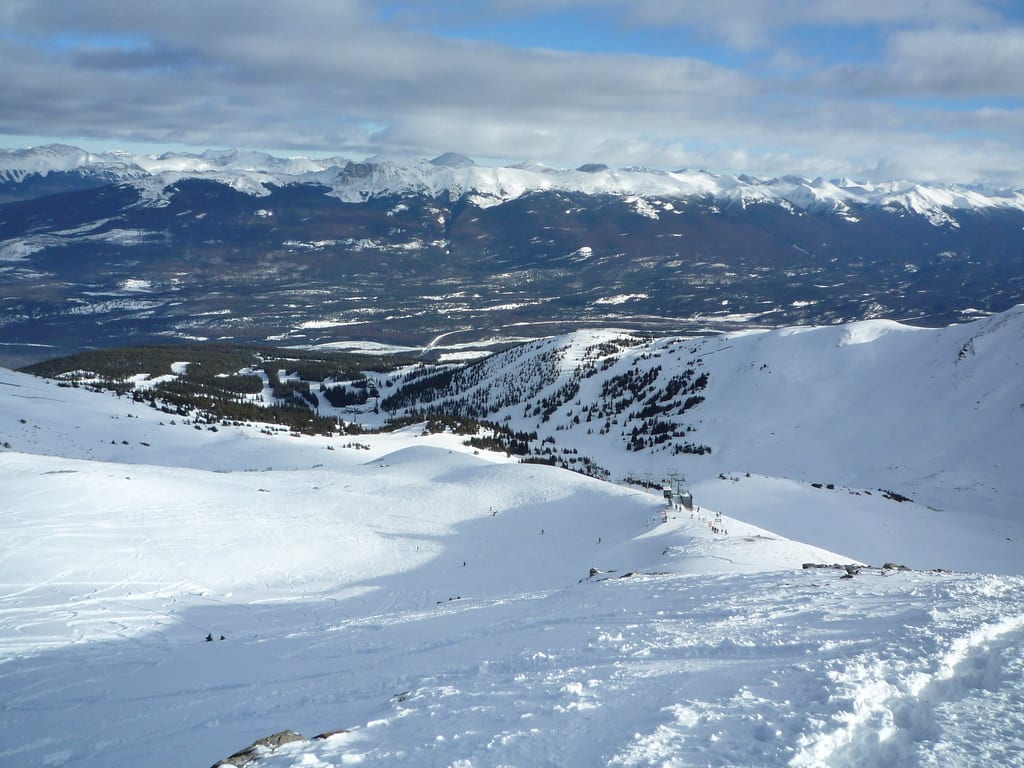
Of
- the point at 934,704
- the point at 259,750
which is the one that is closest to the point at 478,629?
the point at 259,750

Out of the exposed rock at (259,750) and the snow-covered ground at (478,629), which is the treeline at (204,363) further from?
the exposed rock at (259,750)

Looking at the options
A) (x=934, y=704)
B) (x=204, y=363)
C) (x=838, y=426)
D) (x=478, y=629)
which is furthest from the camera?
(x=204, y=363)

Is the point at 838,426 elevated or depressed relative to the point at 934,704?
depressed

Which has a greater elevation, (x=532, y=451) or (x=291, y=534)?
(x=291, y=534)

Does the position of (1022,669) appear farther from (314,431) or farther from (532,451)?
(314,431)

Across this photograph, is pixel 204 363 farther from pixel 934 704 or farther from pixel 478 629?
pixel 934 704

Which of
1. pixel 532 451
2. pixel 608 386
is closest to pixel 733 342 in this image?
pixel 608 386

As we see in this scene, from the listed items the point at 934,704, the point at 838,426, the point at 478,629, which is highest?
A: the point at 934,704

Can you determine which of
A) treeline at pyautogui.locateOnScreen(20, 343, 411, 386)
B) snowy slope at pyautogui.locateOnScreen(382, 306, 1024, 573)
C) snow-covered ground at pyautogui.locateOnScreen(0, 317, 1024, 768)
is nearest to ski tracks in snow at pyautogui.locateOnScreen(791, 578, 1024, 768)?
snow-covered ground at pyautogui.locateOnScreen(0, 317, 1024, 768)

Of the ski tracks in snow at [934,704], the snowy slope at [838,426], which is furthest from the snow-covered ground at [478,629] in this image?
the snowy slope at [838,426]
